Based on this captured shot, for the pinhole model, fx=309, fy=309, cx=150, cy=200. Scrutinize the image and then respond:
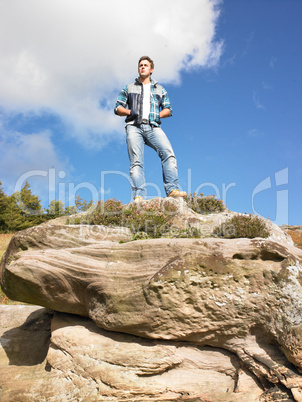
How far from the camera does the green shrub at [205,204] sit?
10288 millimetres

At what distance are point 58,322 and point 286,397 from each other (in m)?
4.22

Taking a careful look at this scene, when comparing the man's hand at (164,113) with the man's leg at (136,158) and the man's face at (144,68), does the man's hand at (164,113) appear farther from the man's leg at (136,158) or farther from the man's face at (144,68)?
the man's face at (144,68)

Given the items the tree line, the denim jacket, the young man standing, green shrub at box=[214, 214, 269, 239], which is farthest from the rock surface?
the tree line

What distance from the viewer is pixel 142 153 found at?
36.3 feet

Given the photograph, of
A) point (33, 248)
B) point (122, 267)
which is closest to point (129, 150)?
point (33, 248)

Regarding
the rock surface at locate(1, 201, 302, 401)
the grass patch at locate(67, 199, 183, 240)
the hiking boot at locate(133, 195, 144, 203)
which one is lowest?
the rock surface at locate(1, 201, 302, 401)

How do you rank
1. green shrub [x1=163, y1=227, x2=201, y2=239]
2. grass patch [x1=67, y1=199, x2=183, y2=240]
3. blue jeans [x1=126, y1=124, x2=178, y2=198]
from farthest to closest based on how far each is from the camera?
blue jeans [x1=126, y1=124, x2=178, y2=198] < grass patch [x1=67, y1=199, x2=183, y2=240] < green shrub [x1=163, y1=227, x2=201, y2=239]

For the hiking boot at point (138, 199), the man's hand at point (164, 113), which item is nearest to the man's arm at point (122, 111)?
the man's hand at point (164, 113)

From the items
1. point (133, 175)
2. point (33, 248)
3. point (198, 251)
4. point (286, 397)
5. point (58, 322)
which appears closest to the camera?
point (286, 397)

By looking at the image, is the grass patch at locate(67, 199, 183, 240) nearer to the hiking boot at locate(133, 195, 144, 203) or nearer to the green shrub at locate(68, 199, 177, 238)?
the green shrub at locate(68, 199, 177, 238)

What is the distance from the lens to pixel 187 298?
15.5 feet

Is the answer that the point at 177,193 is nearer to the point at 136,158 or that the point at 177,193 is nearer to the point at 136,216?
the point at 136,158

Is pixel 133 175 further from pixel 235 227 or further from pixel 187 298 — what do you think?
pixel 187 298

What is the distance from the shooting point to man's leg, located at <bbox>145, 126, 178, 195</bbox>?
10.9m
